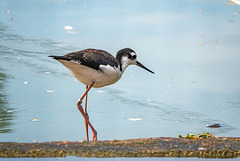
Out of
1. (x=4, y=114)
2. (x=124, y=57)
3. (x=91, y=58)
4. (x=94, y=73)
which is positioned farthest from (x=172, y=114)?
(x=4, y=114)

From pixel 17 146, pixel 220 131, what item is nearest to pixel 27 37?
pixel 220 131

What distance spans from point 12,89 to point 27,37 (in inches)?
83.9

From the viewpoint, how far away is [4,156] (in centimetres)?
489

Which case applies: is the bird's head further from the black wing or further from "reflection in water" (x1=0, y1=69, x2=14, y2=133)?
"reflection in water" (x1=0, y1=69, x2=14, y2=133)

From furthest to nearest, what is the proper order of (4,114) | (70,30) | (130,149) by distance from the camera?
(70,30) → (4,114) → (130,149)

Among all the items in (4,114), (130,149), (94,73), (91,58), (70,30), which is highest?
(70,30)

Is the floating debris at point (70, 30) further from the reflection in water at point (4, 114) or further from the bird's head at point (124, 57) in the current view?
the bird's head at point (124, 57)

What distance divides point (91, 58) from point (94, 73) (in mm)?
184

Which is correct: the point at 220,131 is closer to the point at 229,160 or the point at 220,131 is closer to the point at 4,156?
the point at 229,160

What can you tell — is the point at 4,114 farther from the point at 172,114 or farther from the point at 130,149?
the point at 130,149

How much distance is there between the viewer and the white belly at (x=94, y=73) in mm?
6363

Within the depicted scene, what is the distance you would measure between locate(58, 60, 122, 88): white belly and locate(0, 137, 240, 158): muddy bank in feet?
4.13

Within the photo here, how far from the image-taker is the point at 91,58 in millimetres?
6426

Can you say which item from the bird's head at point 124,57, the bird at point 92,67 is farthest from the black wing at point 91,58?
the bird's head at point 124,57
